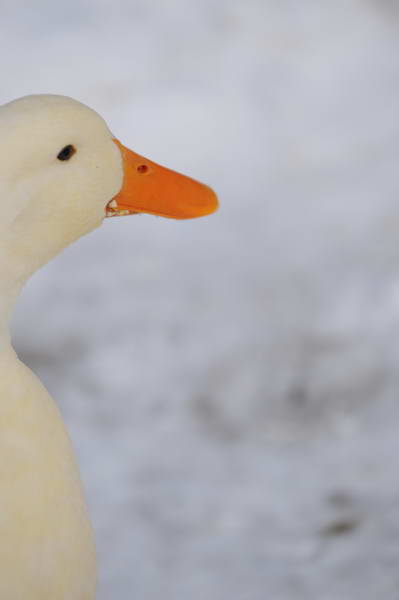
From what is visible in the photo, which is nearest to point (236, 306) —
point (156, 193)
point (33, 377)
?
point (156, 193)

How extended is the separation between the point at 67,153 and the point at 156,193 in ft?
0.70

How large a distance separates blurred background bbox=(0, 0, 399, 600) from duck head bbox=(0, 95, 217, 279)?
88 cm

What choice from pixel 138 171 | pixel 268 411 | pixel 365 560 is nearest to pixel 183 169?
pixel 268 411

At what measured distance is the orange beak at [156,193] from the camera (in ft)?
5.27

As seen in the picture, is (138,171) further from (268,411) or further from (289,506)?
(268,411)

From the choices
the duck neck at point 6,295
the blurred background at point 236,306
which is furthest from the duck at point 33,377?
the blurred background at point 236,306

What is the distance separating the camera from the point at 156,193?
1.65m

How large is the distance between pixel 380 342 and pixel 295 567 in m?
0.83

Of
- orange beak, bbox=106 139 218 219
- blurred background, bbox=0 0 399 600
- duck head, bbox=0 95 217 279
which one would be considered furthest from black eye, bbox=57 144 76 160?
blurred background, bbox=0 0 399 600

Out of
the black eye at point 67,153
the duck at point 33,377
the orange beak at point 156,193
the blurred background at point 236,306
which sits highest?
the blurred background at point 236,306

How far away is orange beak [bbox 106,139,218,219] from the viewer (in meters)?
1.61

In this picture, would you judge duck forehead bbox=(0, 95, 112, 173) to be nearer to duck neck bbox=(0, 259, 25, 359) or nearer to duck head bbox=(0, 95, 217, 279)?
duck head bbox=(0, 95, 217, 279)

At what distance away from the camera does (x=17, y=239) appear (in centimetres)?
141

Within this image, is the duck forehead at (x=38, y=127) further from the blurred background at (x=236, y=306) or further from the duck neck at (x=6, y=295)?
the blurred background at (x=236, y=306)
